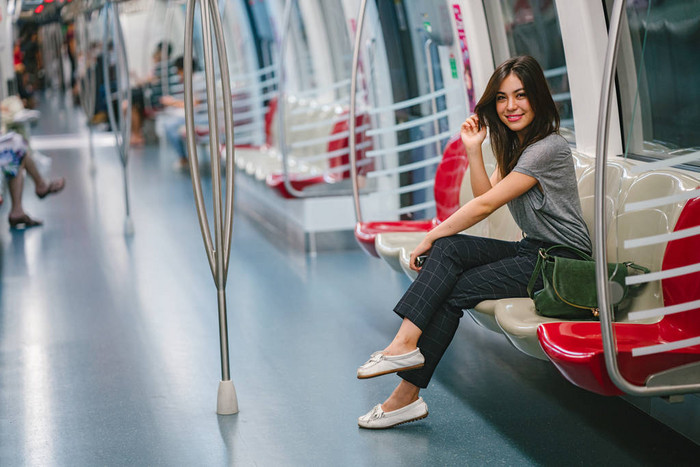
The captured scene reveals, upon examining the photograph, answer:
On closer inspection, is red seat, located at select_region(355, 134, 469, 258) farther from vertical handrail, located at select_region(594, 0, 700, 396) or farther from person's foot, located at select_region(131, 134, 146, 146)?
person's foot, located at select_region(131, 134, 146, 146)

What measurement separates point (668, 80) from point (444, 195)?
1.35 metres

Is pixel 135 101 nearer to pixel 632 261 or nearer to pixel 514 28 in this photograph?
pixel 514 28

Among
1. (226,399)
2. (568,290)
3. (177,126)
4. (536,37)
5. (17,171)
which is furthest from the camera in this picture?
(177,126)

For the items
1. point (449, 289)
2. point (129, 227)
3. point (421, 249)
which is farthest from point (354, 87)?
point (129, 227)

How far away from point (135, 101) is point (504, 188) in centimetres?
1322

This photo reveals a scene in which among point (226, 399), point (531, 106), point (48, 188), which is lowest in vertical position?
point (226, 399)

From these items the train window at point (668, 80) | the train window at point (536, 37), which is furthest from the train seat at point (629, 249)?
the train window at point (536, 37)

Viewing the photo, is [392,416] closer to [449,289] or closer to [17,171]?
[449,289]

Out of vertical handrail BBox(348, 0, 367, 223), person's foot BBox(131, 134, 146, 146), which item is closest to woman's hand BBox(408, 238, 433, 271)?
vertical handrail BBox(348, 0, 367, 223)

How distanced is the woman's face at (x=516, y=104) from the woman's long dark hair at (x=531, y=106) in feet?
0.05

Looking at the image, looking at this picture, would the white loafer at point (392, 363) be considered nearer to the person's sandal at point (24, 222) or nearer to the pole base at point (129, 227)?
the pole base at point (129, 227)

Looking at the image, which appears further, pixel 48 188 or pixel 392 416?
pixel 48 188

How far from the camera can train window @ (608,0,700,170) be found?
4.07 metres

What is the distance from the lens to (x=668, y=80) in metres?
4.23
